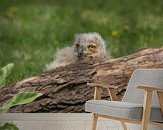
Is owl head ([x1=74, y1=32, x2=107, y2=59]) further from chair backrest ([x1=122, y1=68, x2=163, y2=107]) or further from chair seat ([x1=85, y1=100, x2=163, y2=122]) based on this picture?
chair seat ([x1=85, y1=100, x2=163, y2=122])

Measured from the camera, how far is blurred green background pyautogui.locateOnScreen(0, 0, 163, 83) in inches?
201

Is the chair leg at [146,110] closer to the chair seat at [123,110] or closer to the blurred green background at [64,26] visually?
the chair seat at [123,110]

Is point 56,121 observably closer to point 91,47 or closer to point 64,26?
point 91,47

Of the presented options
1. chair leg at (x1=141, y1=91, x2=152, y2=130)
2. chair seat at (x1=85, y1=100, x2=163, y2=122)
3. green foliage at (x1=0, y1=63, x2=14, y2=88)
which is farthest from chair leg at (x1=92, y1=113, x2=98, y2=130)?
green foliage at (x1=0, y1=63, x2=14, y2=88)

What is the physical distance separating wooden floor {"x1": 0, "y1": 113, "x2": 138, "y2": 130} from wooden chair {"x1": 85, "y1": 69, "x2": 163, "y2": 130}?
0.20 meters

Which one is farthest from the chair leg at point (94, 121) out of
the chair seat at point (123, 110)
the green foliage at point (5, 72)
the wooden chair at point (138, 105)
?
the green foliage at point (5, 72)

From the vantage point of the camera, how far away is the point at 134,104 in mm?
2797

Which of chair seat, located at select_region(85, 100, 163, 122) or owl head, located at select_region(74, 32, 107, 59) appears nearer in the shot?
chair seat, located at select_region(85, 100, 163, 122)

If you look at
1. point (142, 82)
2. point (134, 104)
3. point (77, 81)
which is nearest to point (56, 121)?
point (77, 81)

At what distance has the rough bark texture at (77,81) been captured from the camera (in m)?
3.71

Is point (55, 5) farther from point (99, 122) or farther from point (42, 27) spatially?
point (99, 122)

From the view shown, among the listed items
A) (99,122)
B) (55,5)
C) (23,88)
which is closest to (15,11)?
(55,5)

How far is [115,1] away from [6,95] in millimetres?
4494

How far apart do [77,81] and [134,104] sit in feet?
3.26
